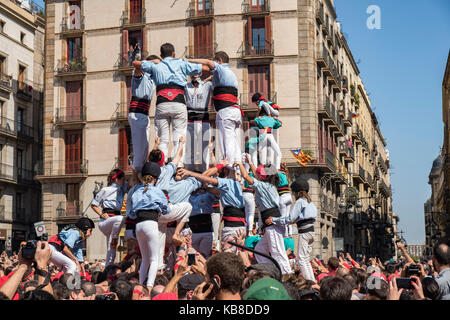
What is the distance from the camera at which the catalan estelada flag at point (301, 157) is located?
3831 cm

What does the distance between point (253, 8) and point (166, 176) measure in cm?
3129

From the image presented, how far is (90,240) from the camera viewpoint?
1596 inches

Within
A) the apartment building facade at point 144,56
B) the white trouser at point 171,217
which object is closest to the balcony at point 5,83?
the apartment building facade at point 144,56

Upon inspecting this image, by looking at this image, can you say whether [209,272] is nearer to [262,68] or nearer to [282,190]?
[282,190]

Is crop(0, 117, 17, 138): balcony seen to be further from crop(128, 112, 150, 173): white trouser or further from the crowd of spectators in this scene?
the crowd of spectators

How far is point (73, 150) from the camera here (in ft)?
140

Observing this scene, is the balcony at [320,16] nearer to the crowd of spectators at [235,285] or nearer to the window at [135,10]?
the window at [135,10]

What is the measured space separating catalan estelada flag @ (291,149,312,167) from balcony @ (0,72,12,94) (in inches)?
839

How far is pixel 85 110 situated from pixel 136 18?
272 inches

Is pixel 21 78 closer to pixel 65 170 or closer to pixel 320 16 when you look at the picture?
pixel 65 170

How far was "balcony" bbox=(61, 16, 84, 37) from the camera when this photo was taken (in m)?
43.0

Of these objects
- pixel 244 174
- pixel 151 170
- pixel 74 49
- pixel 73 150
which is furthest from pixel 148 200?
pixel 74 49

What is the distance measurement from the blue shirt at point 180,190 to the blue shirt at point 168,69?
6.45 feet
